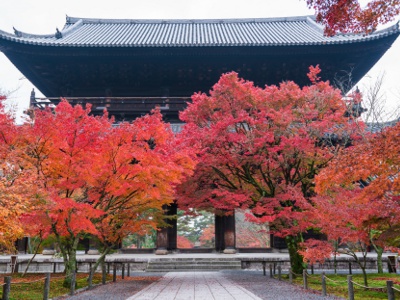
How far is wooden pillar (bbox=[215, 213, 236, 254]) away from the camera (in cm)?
2106

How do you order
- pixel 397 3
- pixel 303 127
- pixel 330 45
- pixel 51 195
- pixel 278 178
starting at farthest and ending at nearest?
pixel 330 45 < pixel 278 178 < pixel 303 127 < pixel 51 195 < pixel 397 3

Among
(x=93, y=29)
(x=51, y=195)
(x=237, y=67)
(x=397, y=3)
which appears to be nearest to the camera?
(x=397, y=3)

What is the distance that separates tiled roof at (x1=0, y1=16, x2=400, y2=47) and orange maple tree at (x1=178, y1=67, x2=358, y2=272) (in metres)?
7.61

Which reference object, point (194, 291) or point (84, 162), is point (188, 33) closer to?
point (84, 162)

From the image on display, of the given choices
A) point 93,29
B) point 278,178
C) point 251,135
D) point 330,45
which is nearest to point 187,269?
point 278,178

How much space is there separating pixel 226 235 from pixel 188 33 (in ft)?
54.4

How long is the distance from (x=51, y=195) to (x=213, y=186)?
7487 mm

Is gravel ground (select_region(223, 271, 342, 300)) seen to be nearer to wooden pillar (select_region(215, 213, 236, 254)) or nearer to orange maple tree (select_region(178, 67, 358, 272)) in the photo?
orange maple tree (select_region(178, 67, 358, 272))

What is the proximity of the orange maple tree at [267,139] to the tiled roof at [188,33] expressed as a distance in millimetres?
7608

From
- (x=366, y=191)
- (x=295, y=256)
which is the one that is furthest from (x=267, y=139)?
(x=295, y=256)

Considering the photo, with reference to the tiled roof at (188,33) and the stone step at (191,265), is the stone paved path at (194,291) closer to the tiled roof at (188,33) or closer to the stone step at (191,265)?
the stone step at (191,265)

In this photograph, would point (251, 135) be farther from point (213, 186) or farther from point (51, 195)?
point (51, 195)

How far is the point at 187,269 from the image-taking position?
60.4 feet

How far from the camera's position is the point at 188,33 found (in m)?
28.6
